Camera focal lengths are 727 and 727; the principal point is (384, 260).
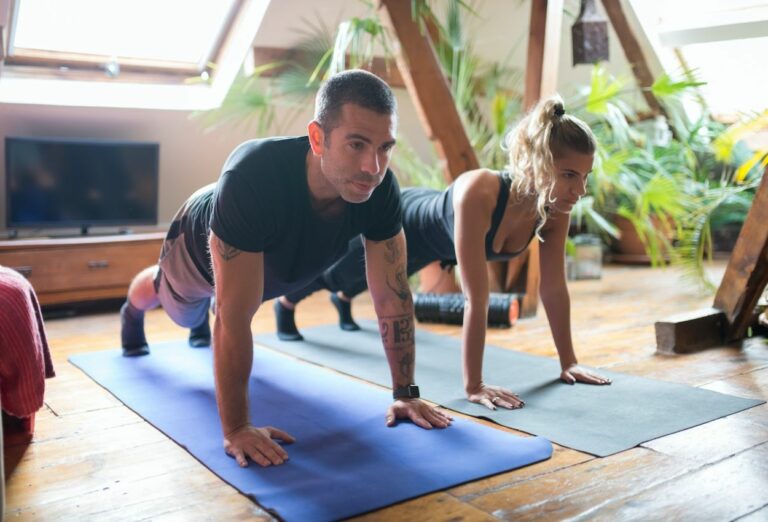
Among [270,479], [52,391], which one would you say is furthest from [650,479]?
[52,391]

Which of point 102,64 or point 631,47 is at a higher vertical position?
point 631,47

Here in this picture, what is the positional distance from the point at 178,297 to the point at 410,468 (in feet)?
3.39

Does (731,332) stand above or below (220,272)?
below

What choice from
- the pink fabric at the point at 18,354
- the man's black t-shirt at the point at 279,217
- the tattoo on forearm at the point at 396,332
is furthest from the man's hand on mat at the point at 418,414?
the pink fabric at the point at 18,354

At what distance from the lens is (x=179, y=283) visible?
83.7 inches

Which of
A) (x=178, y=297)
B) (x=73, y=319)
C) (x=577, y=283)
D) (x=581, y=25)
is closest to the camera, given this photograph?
(x=178, y=297)

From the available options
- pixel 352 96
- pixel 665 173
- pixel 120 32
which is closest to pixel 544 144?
pixel 352 96

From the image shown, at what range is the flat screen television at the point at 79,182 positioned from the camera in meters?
3.73

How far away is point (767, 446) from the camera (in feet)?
5.22

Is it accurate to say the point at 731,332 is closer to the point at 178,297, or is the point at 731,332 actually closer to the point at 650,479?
the point at 650,479

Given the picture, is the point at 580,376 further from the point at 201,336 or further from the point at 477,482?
the point at 201,336

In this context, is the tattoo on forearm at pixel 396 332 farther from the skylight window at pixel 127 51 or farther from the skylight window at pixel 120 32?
the skylight window at pixel 120 32

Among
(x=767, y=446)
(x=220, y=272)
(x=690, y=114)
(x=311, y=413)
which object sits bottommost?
(x=311, y=413)

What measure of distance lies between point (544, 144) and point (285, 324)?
1.47 metres
